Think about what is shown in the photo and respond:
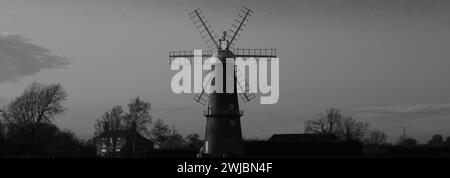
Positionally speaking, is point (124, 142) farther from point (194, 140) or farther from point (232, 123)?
point (232, 123)

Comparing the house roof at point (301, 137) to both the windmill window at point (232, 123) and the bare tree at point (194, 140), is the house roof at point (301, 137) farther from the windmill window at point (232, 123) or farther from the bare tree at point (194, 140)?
the windmill window at point (232, 123)

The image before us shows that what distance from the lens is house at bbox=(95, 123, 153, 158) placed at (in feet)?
277

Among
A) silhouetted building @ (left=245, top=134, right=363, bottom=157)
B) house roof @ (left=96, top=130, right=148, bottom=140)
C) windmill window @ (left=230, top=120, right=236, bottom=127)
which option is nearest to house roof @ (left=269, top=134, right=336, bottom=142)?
silhouetted building @ (left=245, top=134, right=363, bottom=157)

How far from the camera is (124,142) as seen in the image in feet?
292

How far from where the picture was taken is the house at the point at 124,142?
84.6 metres

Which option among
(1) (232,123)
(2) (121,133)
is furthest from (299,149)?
(2) (121,133)

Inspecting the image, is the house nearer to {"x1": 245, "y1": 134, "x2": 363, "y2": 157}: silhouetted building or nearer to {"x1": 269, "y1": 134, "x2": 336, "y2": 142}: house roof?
{"x1": 269, "y1": 134, "x2": 336, "y2": 142}: house roof

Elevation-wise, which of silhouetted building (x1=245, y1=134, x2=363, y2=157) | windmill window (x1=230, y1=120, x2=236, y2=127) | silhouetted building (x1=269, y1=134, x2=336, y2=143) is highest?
windmill window (x1=230, y1=120, x2=236, y2=127)

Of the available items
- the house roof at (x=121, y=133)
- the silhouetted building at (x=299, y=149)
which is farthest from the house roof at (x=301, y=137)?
the house roof at (x=121, y=133)

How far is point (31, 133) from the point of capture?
69875mm

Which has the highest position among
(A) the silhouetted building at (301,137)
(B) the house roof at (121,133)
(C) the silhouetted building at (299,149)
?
(B) the house roof at (121,133)

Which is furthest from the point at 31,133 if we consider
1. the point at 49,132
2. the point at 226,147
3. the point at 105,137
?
the point at 226,147
